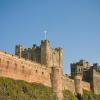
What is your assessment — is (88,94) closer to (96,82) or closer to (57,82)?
(96,82)

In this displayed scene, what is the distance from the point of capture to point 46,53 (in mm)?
67750

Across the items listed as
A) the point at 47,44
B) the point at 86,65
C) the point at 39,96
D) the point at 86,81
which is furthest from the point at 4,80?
the point at 86,65

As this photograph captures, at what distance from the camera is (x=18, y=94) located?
172 ft

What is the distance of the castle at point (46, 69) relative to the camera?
56.0 metres

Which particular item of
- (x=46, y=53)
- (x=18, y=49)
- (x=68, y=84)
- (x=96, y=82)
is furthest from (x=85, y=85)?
(x=18, y=49)

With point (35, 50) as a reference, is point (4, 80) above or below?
below

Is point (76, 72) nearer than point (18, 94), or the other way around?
point (18, 94)

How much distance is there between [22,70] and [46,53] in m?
10.7

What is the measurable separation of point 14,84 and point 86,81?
2724cm

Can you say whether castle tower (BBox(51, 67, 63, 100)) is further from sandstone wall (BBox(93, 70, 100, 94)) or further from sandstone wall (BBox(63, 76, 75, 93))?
sandstone wall (BBox(93, 70, 100, 94))

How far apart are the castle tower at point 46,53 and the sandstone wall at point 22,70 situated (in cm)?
472

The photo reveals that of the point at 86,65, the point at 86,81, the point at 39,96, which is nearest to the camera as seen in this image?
the point at 39,96

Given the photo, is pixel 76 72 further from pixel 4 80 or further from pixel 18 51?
pixel 4 80

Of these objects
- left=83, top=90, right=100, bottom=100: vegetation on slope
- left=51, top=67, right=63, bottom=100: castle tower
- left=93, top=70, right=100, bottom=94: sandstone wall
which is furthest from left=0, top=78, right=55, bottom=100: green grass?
left=93, top=70, right=100, bottom=94: sandstone wall
